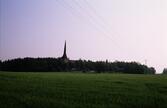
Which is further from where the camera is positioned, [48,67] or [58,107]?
[48,67]

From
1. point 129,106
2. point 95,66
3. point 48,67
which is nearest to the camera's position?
point 129,106

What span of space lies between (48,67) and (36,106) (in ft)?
475

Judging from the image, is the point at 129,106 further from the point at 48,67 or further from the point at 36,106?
the point at 48,67

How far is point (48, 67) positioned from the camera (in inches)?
6211

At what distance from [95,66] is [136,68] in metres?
29.9

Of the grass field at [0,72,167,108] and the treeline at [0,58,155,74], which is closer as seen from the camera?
the grass field at [0,72,167,108]

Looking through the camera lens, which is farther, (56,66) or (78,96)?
(56,66)

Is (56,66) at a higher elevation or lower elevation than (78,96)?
higher

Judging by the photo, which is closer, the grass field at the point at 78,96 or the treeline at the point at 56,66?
the grass field at the point at 78,96

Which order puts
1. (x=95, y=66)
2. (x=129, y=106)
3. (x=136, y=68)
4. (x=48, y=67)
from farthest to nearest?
(x=95, y=66)
(x=136, y=68)
(x=48, y=67)
(x=129, y=106)

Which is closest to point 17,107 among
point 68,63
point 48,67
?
point 48,67

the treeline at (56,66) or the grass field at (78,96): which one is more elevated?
the treeline at (56,66)

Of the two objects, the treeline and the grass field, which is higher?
the treeline

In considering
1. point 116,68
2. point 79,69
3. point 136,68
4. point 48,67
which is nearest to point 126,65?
point 116,68
